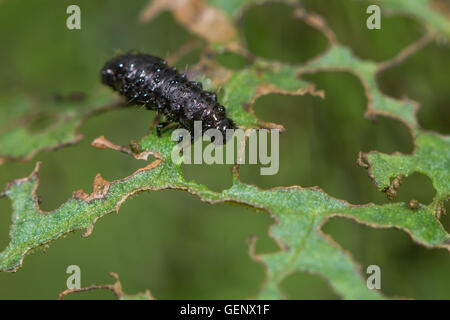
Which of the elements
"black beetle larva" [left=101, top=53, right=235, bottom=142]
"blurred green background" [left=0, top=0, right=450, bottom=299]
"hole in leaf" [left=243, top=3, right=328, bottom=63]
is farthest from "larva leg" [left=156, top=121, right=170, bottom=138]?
"hole in leaf" [left=243, top=3, right=328, bottom=63]

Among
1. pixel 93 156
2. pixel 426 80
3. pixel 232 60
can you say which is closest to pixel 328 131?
pixel 426 80

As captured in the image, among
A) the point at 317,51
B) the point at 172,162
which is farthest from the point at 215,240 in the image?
the point at 317,51

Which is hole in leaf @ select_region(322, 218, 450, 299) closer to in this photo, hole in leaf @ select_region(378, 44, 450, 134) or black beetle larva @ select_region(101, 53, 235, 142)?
hole in leaf @ select_region(378, 44, 450, 134)

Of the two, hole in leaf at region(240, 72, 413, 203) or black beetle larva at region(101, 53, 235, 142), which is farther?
hole in leaf at region(240, 72, 413, 203)

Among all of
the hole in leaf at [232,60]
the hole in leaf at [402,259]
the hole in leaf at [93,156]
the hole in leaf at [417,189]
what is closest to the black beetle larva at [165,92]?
the hole in leaf at [93,156]

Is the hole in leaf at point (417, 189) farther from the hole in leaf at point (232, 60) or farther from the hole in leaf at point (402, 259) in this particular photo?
the hole in leaf at point (232, 60)
